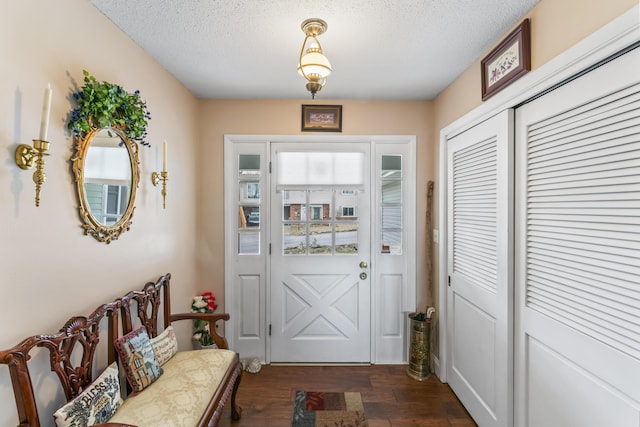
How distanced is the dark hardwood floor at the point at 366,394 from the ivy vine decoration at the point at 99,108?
78.9 inches

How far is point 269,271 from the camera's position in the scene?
295 cm

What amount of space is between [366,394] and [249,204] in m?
1.90

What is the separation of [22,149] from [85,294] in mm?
732

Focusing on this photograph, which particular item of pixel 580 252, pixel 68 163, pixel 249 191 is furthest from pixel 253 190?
pixel 580 252

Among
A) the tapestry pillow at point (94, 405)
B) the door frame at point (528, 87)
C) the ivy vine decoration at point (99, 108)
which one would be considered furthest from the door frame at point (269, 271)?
the tapestry pillow at point (94, 405)

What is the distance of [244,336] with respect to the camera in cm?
296

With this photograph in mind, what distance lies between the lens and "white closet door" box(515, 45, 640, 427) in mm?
1146

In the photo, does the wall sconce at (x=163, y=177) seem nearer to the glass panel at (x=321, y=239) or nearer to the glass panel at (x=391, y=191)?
the glass panel at (x=321, y=239)

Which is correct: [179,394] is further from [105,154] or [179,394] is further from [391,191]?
[391,191]

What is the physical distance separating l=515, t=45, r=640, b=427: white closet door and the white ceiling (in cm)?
61

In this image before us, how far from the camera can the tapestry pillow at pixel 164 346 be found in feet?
6.26

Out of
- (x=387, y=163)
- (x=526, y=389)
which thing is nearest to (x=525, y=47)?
(x=387, y=163)

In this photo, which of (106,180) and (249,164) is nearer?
(106,180)

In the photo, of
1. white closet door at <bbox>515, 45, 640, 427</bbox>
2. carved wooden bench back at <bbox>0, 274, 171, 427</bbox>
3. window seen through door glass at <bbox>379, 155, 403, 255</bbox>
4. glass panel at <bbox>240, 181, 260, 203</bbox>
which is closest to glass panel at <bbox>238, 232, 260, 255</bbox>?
glass panel at <bbox>240, 181, 260, 203</bbox>
